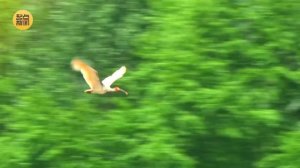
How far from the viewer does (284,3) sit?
356cm

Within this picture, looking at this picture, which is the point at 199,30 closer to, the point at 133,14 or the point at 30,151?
the point at 133,14

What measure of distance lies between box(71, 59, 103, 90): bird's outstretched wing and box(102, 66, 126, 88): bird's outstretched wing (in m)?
0.04

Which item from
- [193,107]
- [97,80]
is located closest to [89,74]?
[97,80]

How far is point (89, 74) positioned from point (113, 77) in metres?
0.15

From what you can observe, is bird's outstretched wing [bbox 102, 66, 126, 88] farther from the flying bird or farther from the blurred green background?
the blurred green background

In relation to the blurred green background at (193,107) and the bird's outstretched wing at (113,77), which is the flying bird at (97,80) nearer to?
the bird's outstretched wing at (113,77)

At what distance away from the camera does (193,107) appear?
3.48 metres

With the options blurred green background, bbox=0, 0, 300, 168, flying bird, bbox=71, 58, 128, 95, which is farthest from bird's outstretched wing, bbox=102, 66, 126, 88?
blurred green background, bbox=0, 0, 300, 168

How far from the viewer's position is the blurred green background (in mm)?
3445

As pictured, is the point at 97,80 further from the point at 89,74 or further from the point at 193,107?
the point at 193,107

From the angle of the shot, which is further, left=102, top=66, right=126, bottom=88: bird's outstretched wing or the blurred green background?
left=102, top=66, right=126, bottom=88: bird's outstretched wing

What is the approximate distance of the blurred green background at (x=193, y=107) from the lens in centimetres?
345

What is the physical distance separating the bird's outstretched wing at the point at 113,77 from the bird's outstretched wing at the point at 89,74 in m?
0.04

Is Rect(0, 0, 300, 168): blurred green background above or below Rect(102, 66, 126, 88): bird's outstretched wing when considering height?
below
